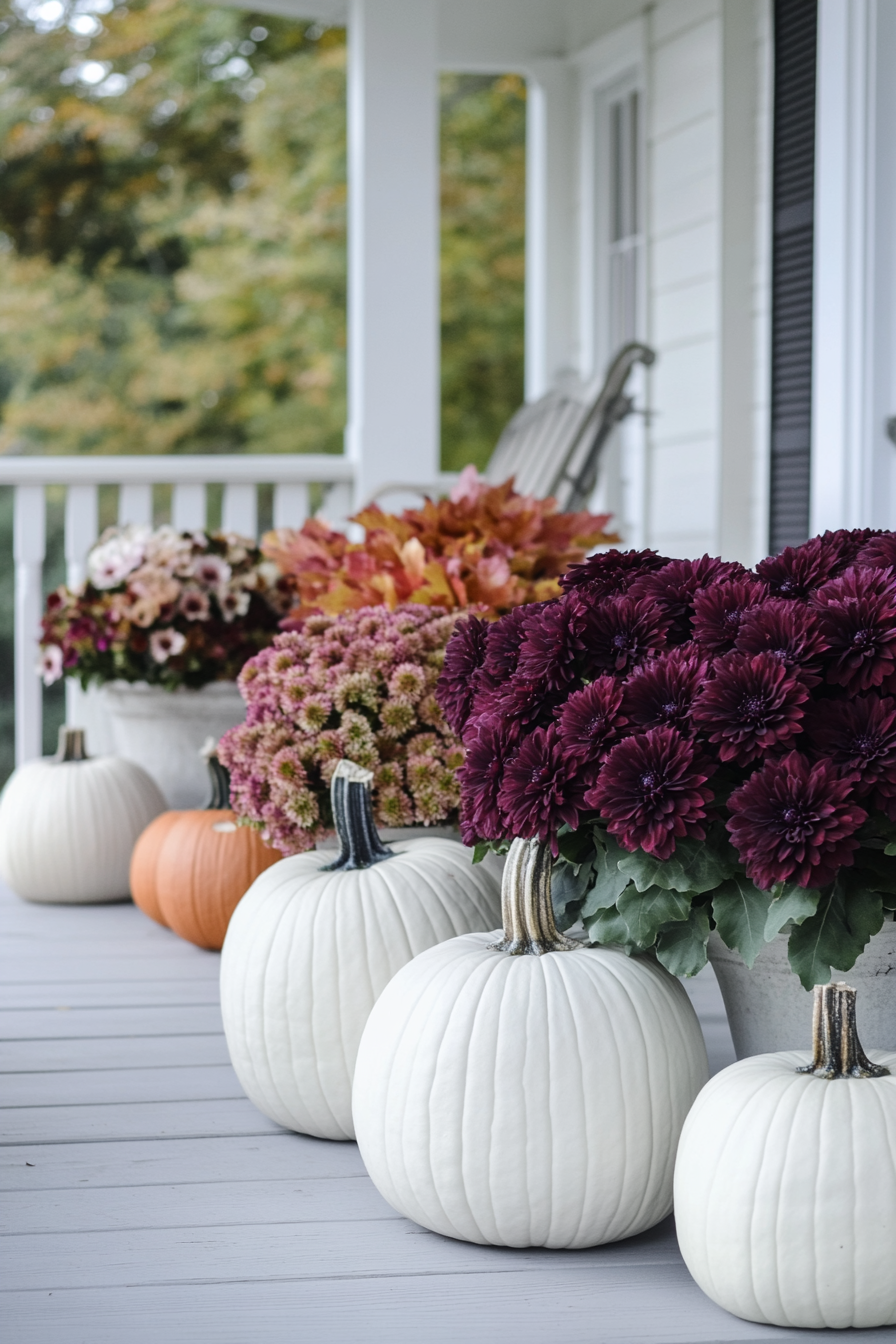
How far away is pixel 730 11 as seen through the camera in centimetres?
362

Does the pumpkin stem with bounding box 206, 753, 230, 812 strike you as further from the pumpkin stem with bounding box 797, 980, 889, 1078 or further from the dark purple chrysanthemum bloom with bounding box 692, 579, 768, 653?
the pumpkin stem with bounding box 797, 980, 889, 1078

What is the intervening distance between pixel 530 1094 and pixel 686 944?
0.20m

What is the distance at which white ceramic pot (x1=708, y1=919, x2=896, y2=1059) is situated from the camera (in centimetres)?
134

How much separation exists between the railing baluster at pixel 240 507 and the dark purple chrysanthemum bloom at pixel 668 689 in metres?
2.56

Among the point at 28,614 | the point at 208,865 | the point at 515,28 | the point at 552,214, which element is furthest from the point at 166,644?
the point at 515,28

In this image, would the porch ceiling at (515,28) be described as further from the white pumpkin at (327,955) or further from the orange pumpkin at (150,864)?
the white pumpkin at (327,955)

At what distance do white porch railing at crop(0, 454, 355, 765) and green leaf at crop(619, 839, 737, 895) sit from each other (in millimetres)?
2472

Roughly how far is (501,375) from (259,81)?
9.62ft

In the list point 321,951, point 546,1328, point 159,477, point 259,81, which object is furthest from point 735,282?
point 259,81

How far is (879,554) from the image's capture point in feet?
4.34

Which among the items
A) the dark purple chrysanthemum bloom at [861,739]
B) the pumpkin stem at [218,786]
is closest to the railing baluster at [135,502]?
the pumpkin stem at [218,786]

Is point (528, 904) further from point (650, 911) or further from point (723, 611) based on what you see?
point (723, 611)

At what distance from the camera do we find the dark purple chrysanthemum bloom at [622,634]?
4.35 feet

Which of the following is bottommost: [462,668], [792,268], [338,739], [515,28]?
[338,739]
